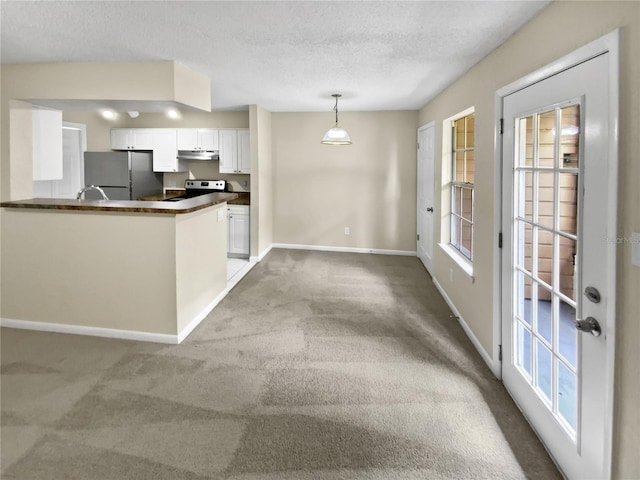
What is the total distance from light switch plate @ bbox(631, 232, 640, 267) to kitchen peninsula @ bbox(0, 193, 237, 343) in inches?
110

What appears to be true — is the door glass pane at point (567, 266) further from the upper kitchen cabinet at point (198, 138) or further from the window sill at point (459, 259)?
the upper kitchen cabinet at point (198, 138)

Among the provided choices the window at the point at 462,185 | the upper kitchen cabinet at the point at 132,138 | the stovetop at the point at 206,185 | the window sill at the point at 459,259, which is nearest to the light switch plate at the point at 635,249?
the window sill at the point at 459,259

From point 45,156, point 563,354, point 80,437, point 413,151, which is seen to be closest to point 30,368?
point 80,437

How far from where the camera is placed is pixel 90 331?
3.45 m

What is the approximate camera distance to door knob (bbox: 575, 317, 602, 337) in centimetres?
160

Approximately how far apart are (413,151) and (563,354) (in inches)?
196

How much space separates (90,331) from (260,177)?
11.1 ft

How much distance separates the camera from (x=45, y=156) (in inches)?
165

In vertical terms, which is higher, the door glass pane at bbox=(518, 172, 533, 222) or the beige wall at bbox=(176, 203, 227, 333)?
the door glass pane at bbox=(518, 172, 533, 222)

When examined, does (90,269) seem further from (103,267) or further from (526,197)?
(526,197)

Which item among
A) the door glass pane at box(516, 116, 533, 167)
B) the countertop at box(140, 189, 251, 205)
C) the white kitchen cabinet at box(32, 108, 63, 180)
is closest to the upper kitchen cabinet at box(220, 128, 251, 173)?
the countertop at box(140, 189, 251, 205)

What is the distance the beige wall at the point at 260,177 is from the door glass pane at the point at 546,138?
4474 mm

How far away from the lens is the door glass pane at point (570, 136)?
5.83 ft

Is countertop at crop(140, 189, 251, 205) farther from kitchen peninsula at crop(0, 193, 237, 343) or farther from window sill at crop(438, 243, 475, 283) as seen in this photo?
window sill at crop(438, 243, 475, 283)
